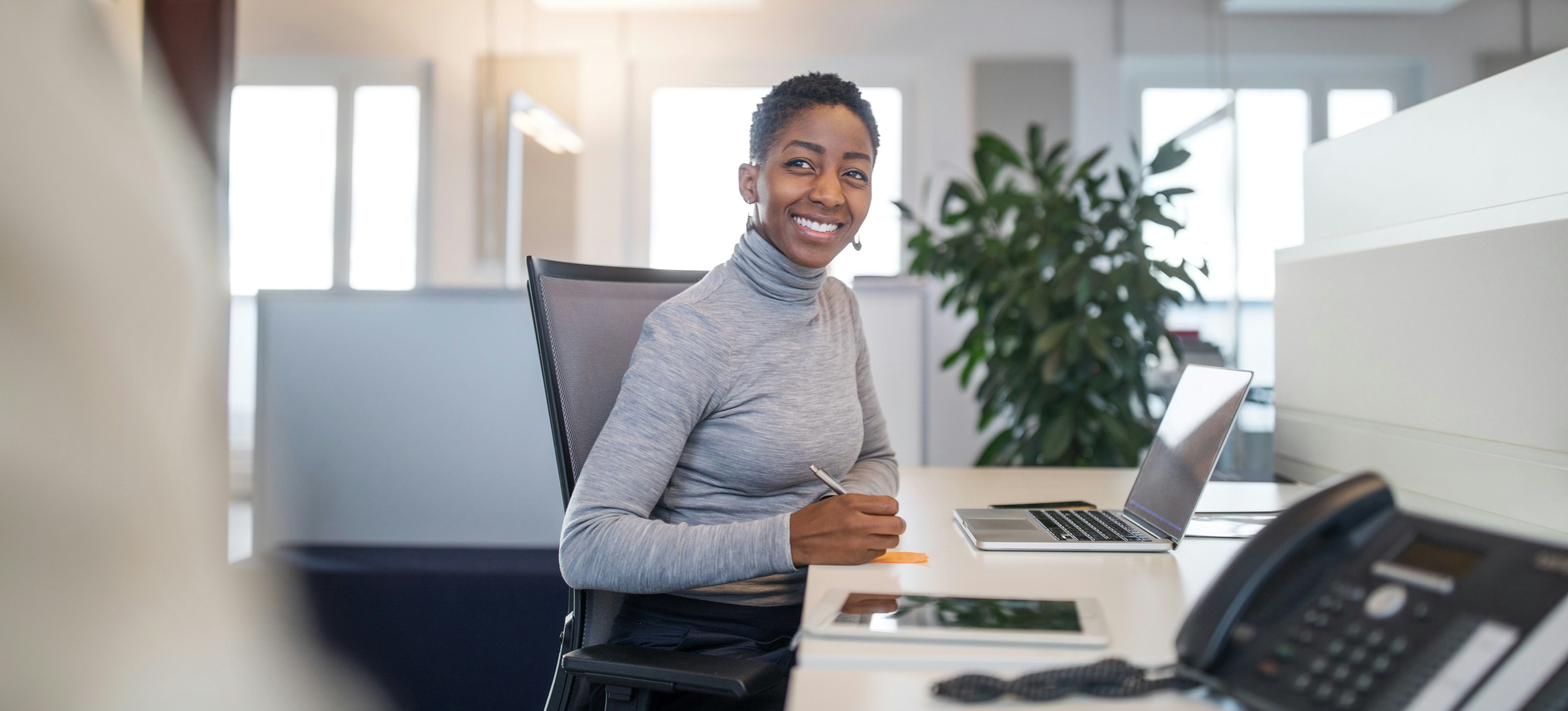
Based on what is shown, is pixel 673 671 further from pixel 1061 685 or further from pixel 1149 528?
pixel 1149 528

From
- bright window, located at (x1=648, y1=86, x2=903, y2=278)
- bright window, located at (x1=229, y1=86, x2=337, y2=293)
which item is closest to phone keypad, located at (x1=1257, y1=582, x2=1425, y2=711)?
bright window, located at (x1=648, y1=86, x2=903, y2=278)

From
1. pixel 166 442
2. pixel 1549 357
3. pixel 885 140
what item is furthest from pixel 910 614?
pixel 885 140

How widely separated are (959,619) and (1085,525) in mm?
487

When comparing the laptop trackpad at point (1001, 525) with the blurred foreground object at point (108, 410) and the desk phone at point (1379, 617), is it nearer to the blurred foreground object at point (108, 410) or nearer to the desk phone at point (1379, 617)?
the desk phone at point (1379, 617)

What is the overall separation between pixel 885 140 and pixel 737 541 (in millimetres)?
4248

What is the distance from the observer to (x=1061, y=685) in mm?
607

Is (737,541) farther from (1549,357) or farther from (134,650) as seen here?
(134,650)

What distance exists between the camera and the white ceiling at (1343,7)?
11.1 ft

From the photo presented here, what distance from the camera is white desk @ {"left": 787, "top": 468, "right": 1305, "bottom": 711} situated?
0.64 metres

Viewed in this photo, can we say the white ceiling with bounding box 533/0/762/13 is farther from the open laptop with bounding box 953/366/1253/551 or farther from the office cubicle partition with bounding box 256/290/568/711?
the open laptop with bounding box 953/366/1253/551

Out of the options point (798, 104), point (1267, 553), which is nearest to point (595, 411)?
point (798, 104)

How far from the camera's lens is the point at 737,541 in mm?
980

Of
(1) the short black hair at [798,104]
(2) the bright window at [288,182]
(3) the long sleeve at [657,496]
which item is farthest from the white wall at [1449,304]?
(2) the bright window at [288,182]

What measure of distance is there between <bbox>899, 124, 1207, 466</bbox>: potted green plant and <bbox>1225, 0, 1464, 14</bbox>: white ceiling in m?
1.54
